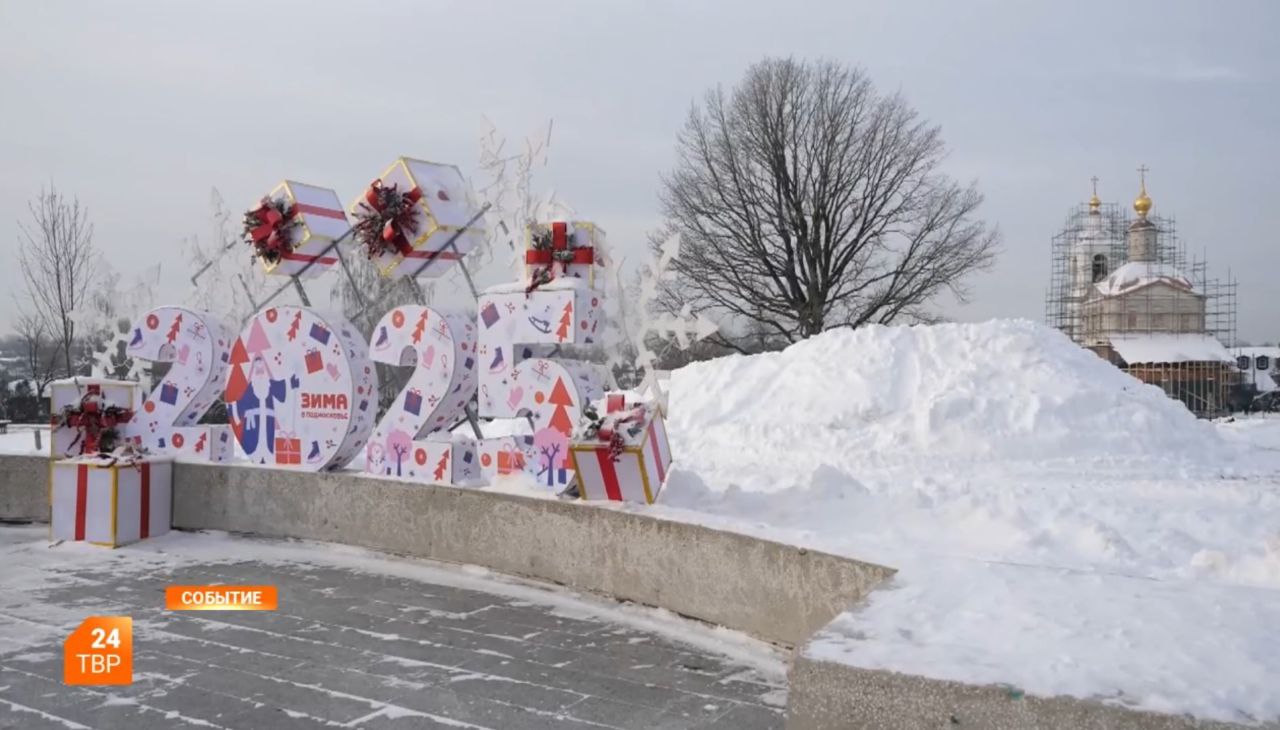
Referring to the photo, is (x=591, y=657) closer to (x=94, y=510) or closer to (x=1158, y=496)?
(x=94, y=510)

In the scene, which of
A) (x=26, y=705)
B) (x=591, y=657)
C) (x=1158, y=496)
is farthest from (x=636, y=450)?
(x=1158, y=496)

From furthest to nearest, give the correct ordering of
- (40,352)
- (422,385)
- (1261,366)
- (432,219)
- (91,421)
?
1. (1261,366)
2. (40,352)
3. (91,421)
4. (432,219)
5. (422,385)

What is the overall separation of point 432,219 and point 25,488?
20.1ft

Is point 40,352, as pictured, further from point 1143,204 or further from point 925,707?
point 1143,204

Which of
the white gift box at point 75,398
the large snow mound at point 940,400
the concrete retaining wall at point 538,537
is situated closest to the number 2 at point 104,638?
the concrete retaining wall at point 538,537

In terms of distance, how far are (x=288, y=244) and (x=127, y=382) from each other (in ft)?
9.07

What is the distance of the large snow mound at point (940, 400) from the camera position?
17703 mm

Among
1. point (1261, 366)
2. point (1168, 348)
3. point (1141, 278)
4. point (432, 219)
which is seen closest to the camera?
point (432, 219)

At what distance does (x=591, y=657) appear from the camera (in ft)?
20.5

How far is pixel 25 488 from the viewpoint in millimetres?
11977

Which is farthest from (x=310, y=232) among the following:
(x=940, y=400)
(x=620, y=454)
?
(x=940, y=400)

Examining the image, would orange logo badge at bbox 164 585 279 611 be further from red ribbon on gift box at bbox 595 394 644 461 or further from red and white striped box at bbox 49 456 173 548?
red ribbon on gift box at bbox 595 394 644 461

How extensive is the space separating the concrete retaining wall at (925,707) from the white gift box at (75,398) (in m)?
9.99

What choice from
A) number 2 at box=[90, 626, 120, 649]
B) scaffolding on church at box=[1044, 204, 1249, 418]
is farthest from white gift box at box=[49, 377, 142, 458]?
scaffolding on church at box=[1044, 204, 1249, 418]
